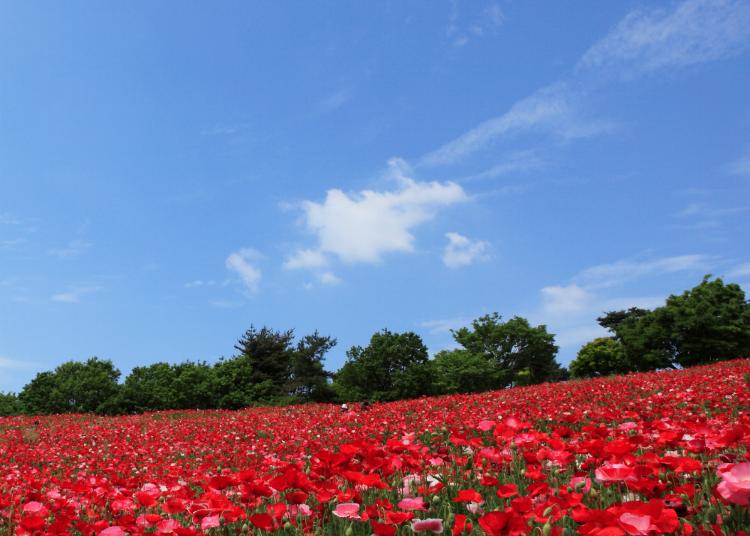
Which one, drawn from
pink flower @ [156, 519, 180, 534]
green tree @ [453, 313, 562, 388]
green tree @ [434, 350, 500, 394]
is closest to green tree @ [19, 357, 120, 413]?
green tree @ [434, 350, 500, 394]

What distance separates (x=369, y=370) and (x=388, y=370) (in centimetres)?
110

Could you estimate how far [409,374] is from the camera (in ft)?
103

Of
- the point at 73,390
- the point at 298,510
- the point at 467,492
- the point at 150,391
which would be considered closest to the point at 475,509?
the point at 467,492

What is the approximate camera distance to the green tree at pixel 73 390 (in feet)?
124

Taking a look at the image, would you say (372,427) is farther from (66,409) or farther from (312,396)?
(66,409)

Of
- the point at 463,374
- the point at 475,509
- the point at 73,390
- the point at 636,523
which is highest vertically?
the point at 73,390

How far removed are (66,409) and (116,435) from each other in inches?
847

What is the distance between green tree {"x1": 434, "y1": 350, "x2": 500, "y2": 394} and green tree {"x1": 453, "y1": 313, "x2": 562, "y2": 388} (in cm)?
1288

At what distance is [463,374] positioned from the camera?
37156 millimetres

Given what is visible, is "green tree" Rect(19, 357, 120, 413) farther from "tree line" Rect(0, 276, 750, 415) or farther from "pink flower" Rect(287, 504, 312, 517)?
"pink flower" Rect(287, 504, 312, 517)

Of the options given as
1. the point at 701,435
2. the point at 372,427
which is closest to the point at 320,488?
the point at 701,435

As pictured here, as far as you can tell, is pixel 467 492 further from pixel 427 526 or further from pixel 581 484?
pixel 581 484

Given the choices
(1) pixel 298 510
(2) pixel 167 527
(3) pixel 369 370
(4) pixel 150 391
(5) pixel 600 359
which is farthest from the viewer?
(5) pixel 600 359

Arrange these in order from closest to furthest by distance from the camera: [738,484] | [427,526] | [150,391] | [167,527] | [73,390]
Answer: [738,484], [427,526], [167,527], [150,391], [73,390]
